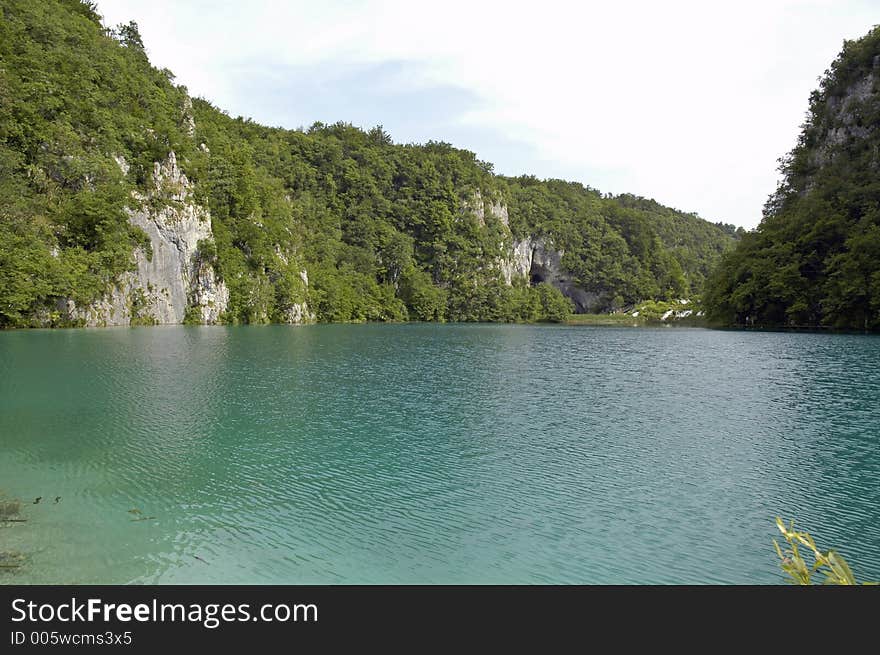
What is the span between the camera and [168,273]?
60.3 metres

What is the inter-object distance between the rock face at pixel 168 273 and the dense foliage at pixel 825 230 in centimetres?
5741

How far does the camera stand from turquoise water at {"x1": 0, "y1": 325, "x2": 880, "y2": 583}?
7.59 meters

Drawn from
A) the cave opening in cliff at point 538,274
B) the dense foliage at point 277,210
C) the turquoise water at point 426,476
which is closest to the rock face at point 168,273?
the dense foliage at point 277,210

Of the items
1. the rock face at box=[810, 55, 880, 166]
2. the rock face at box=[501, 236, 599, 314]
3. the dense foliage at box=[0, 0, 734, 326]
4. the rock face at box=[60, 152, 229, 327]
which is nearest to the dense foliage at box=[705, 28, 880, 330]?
the rock face at box=[810, 55, 880, 166]

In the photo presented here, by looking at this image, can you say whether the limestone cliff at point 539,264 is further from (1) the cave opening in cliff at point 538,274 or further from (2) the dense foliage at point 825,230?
(2) the dense foliage at point 825,230

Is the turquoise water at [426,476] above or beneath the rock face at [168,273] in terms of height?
beneath

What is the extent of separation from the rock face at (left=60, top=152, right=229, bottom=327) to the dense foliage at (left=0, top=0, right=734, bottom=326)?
4.56 feet

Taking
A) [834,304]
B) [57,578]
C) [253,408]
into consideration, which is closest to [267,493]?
[57,578]

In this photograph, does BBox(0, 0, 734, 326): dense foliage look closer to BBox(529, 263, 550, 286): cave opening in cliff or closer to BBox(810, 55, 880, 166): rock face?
BBox(529, 263, 550, 286): cave opening in cliff

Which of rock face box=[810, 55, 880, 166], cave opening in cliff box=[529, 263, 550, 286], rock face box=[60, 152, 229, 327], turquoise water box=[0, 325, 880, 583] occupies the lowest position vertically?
turquoise water box=[0, 325, 880, 583]

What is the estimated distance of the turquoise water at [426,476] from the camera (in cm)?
759

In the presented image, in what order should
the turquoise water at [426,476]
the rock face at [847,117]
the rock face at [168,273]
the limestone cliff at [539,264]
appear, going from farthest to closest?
the limestone cliff at [539,264]
the rock face at [847,117]
the rock face at [168,273]
the turquoise water at [426,476]

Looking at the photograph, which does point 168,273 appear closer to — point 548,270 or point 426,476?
point 426,476
